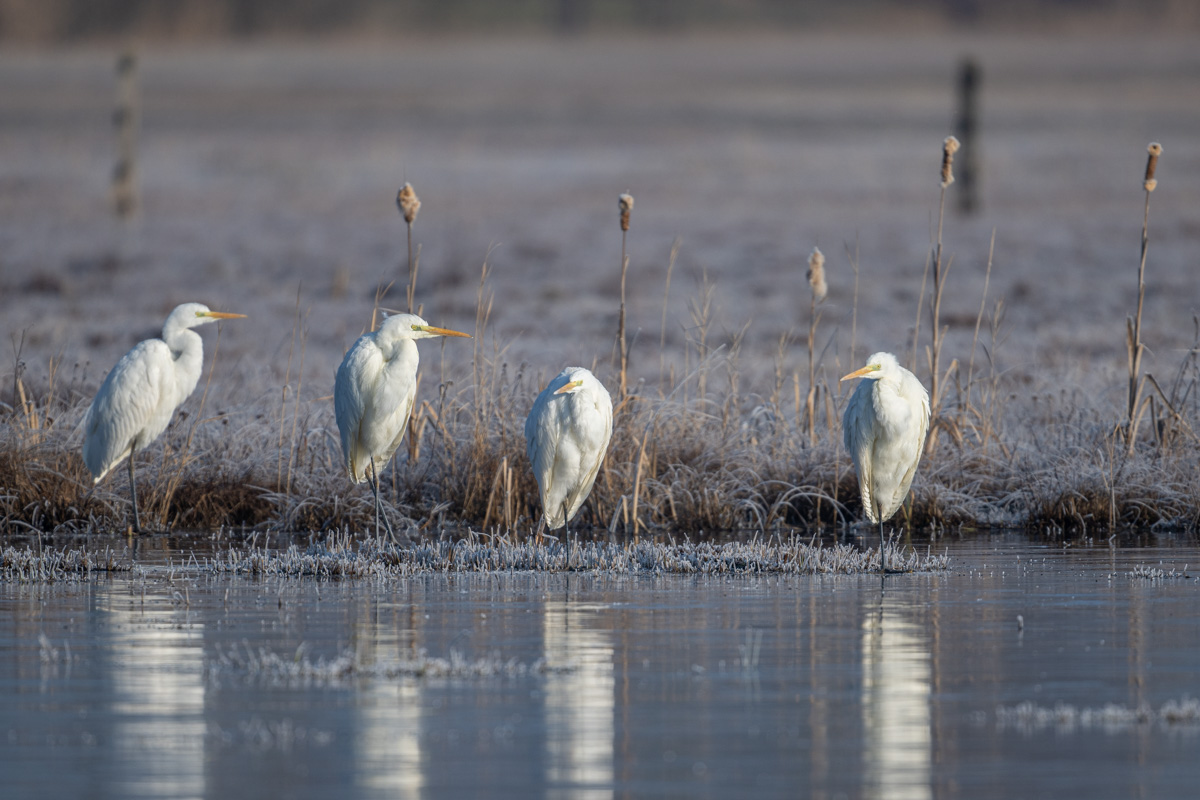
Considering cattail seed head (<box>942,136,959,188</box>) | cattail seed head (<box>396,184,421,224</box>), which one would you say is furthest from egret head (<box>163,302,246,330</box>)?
cattail seed head (<box>942,136,959,188</box>)

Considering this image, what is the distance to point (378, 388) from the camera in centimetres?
1120

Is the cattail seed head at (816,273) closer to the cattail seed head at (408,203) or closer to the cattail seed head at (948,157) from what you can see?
the cattail seed head at (948,157)

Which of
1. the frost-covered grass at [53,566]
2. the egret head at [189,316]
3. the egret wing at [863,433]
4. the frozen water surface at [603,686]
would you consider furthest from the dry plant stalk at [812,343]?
the frost-covered grass at [53,566]

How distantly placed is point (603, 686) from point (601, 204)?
34.5 metres

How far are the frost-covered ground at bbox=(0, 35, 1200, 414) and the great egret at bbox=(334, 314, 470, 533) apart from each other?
3.06 meters

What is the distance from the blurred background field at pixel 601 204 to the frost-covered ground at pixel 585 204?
0.43ft

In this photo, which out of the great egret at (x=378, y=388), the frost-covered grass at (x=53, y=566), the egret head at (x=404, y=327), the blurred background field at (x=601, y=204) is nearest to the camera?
the frost-covered grass at (x=53, y=566)

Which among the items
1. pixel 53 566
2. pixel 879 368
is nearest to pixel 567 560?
pixel 879 368

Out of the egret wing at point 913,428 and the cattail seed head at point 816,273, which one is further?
the cattail seed head at point 816,273

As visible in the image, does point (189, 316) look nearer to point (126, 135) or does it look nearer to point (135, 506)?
Answer: point (135, 506)

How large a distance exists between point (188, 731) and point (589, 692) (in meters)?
1.50

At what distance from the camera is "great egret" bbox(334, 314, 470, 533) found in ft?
36.7

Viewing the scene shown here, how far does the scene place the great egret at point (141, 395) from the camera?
11.8 metres

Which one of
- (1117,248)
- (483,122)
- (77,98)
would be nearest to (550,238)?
(1117,248)
